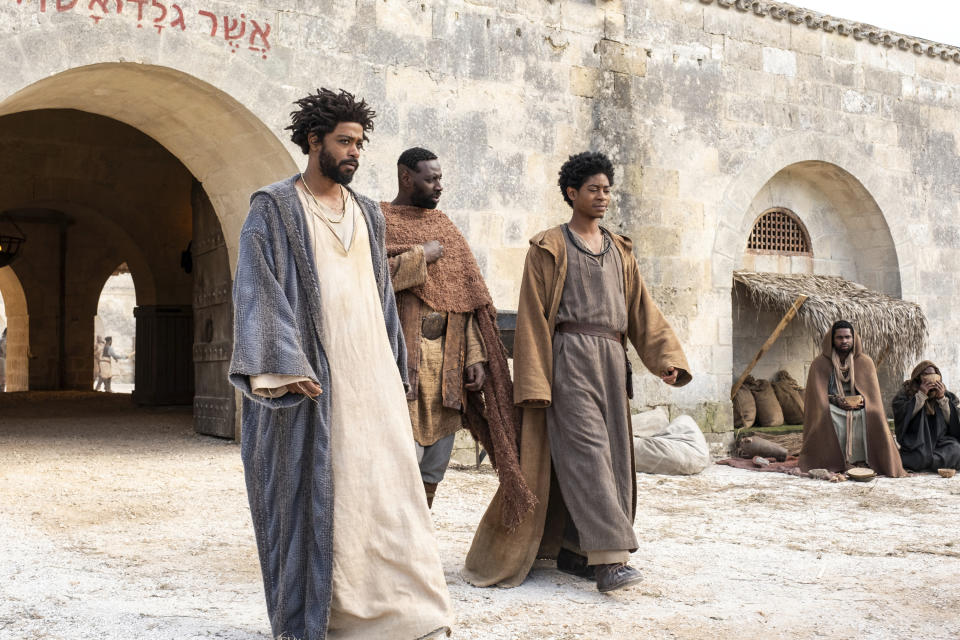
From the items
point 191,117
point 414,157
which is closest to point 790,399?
point 191,117

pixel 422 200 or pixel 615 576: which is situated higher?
pixel 422 200

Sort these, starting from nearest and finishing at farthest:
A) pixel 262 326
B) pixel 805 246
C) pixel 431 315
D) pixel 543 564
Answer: pixel 262 326 → pixel 431 315 → pixel 543 564 → pixel 805 246

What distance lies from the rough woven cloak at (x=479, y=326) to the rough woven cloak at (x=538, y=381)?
8 centimetres

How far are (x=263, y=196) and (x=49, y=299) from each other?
15117 millimetres

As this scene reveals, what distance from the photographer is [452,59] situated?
7961mm

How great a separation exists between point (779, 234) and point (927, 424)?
3.05 meters

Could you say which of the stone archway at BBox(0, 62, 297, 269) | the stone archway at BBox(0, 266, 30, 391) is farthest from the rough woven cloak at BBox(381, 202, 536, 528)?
the stone archway at BBox(0, 266, 30, 391)

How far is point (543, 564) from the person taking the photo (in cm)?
453

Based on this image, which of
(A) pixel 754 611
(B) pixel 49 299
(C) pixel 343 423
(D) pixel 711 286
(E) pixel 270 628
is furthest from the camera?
(B) pixel 49 299

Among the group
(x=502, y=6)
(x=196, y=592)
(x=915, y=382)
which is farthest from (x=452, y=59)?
(x=196, y=592)

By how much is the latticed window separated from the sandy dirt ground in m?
3.54

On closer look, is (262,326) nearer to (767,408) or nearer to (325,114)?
(325,114)

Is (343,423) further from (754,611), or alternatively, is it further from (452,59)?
(452,59)

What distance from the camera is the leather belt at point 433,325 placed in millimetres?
4258
